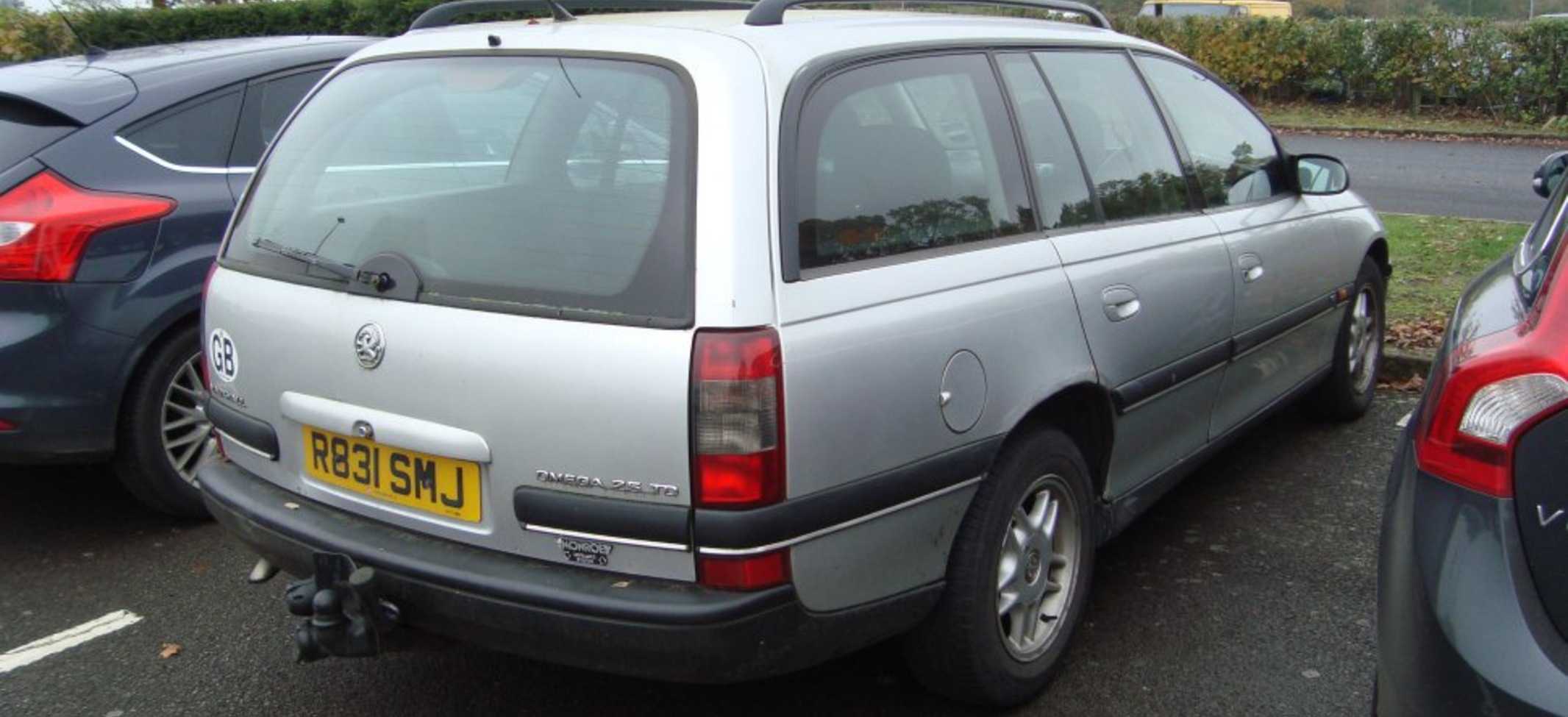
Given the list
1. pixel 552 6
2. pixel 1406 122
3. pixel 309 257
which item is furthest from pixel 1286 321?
pixel 1406 122

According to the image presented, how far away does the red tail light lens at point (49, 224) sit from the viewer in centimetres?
443

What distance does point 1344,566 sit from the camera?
14.2 feet

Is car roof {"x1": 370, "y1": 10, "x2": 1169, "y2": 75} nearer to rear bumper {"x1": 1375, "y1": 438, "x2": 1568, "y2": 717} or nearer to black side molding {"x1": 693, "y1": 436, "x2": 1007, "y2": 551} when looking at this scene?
black side molding {"x1": 693, "y1": 436, "x2": 1007, "y2": 551}

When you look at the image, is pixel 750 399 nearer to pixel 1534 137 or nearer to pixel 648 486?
pixel 648 486

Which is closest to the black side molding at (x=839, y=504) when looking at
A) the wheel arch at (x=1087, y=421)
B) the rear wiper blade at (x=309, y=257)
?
the wheel arch at (x=1087, y=421)

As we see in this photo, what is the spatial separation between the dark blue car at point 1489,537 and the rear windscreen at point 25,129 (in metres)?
4.29

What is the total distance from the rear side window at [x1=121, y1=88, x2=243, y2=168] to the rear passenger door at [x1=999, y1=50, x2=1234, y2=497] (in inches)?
117

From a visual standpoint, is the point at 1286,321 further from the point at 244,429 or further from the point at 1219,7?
the point at 1219,7

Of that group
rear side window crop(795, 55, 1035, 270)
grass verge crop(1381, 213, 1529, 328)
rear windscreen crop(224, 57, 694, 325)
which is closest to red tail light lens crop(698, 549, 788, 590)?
rear windscreen crop(224, 57, 694, 325)

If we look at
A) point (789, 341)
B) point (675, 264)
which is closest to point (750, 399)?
point (789, 341)

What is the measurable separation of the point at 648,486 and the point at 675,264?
443 mm

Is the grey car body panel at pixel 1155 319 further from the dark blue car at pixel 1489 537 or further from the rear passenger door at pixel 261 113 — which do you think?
the rear passenger door at pixel 261 113

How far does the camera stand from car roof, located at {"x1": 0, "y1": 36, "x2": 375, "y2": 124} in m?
4.84

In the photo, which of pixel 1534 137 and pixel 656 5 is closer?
pixel 656 5
